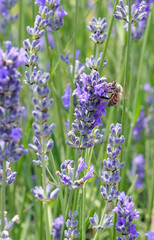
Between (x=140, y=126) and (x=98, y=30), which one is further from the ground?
(x=98, y=30)

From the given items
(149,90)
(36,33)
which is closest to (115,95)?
(36,33)

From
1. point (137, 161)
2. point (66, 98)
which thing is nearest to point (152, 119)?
point (137, 161)

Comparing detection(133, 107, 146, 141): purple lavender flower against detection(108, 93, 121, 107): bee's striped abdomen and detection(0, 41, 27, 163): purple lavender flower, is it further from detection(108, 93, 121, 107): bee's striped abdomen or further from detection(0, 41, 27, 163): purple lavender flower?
detection(0, 41, 27, 163): purple lavender flower

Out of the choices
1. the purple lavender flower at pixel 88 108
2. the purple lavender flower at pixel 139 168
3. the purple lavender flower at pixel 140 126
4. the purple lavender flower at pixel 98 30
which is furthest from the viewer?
the purple lavender flower at pixel 140 126

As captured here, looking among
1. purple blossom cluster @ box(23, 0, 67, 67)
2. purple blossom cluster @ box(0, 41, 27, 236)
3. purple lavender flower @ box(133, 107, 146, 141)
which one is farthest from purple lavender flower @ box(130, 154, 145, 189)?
purple blossom cluster @ box(0, 41, 27, 236)

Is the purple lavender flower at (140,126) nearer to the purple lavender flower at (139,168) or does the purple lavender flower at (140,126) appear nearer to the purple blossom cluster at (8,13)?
the purple lavender flower at (139,168)

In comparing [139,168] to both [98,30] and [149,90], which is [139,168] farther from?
[98,30]

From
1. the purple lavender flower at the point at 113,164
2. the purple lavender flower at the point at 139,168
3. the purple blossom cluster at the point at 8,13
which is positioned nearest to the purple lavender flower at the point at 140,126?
the purple lavender flower at the point at 139,168
